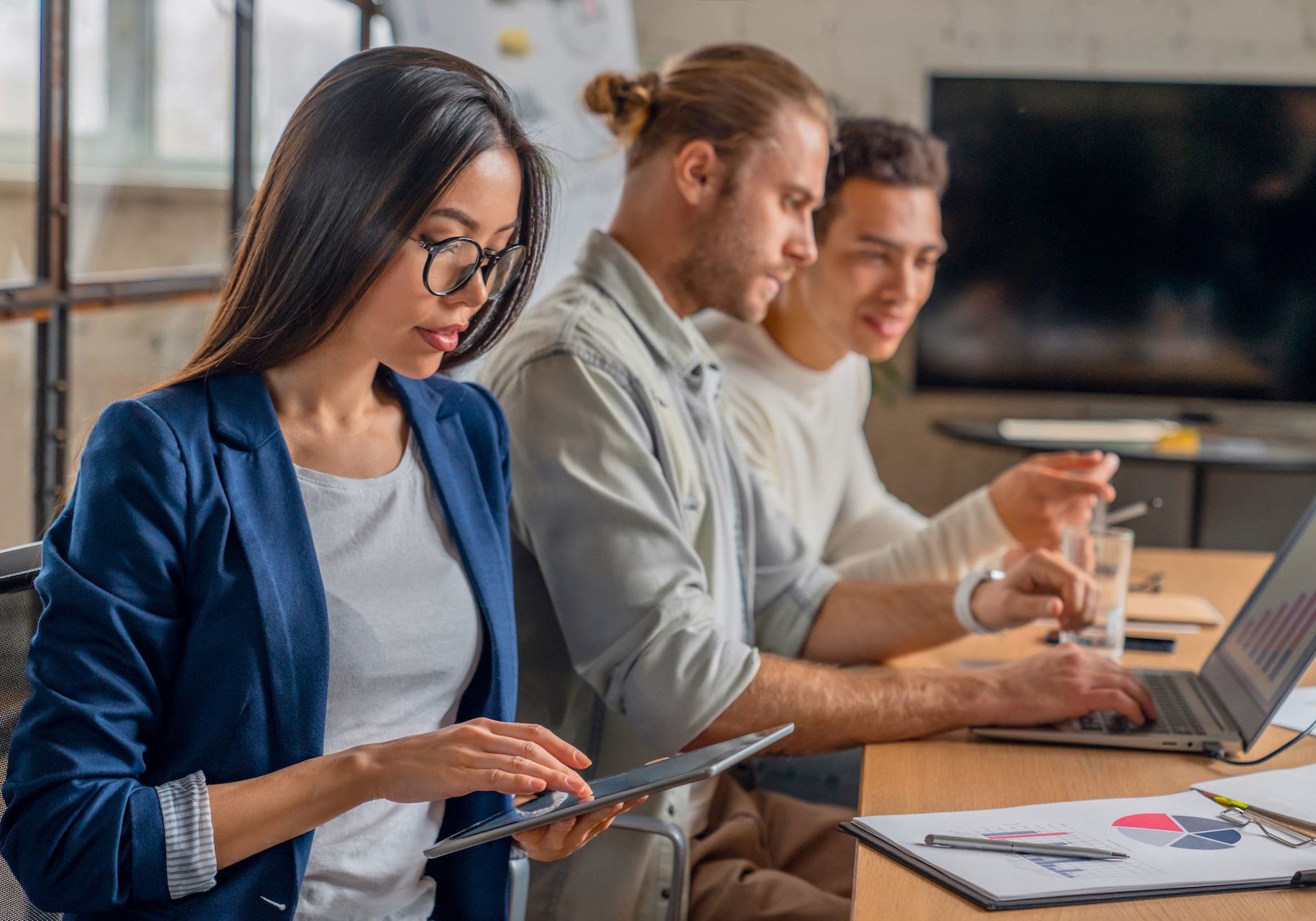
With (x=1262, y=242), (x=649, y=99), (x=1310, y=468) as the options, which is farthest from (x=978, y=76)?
(x=649, y=99)

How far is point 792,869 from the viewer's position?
1.50 metres

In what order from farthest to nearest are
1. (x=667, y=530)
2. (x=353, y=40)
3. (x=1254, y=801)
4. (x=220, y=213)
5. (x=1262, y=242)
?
(x=1262, y=242)
(x=353, y=40)
(x=220, y=213)
(x=667, y=530)
(x=1254, y=801)

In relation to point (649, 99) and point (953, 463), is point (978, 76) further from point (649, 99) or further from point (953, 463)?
point (649, 99)

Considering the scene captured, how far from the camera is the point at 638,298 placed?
1523 millimetres

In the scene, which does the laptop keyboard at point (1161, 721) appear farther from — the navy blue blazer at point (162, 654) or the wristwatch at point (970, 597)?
the navy blue blazer at point (162, 654)

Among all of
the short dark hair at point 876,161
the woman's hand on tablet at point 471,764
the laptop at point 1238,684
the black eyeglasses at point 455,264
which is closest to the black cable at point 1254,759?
the laptop at point 1238,684

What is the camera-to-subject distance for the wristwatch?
5.13 ft

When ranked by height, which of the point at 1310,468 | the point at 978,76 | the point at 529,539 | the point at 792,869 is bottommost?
the point at 792,869

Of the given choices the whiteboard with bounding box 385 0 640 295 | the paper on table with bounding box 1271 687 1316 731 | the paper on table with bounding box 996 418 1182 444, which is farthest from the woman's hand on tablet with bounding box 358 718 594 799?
the paper on table with bounding box 996 418 1182 444

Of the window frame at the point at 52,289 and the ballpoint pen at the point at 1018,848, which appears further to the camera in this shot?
the window frame at the point at 52,289

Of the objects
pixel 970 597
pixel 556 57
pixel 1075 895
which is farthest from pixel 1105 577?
pixel 556 57

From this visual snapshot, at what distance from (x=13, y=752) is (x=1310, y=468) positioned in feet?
10.9

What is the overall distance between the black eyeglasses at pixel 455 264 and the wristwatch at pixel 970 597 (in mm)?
771

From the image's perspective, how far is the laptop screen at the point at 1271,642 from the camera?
1191 millimetres
